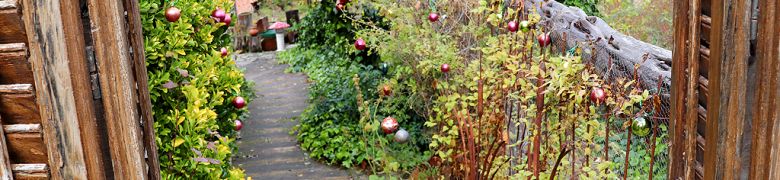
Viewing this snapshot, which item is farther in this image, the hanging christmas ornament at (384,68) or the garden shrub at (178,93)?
the hanging christmas ornament at (384,68)

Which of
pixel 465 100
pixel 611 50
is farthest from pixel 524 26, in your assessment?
pixel 465 100

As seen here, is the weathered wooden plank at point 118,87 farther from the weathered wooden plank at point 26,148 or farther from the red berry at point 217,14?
the red berry at point 217,14

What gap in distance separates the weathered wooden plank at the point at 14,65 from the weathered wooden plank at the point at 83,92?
126 millimetres

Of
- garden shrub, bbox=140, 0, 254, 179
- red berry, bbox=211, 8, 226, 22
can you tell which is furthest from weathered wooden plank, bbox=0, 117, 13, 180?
red berry, bbox=211, 8, 226, 22

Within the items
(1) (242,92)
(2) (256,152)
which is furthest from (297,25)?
(2) (256,152)

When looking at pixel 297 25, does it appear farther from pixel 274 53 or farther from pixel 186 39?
pixel 186 39

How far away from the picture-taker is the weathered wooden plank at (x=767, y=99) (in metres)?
1.90

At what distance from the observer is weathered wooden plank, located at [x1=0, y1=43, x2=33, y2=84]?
222 cm

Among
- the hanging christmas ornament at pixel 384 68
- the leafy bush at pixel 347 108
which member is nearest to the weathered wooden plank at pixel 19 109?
the leafy bush at pixel 347 108

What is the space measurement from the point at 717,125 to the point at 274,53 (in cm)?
982

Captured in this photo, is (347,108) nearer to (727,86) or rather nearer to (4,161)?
(4,161)

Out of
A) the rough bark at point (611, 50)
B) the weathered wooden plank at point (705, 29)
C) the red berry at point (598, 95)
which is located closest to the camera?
the weathered wooden plank at point (705, 29)

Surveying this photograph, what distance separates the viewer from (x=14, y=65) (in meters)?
2.25

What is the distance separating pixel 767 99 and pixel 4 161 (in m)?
1.94
